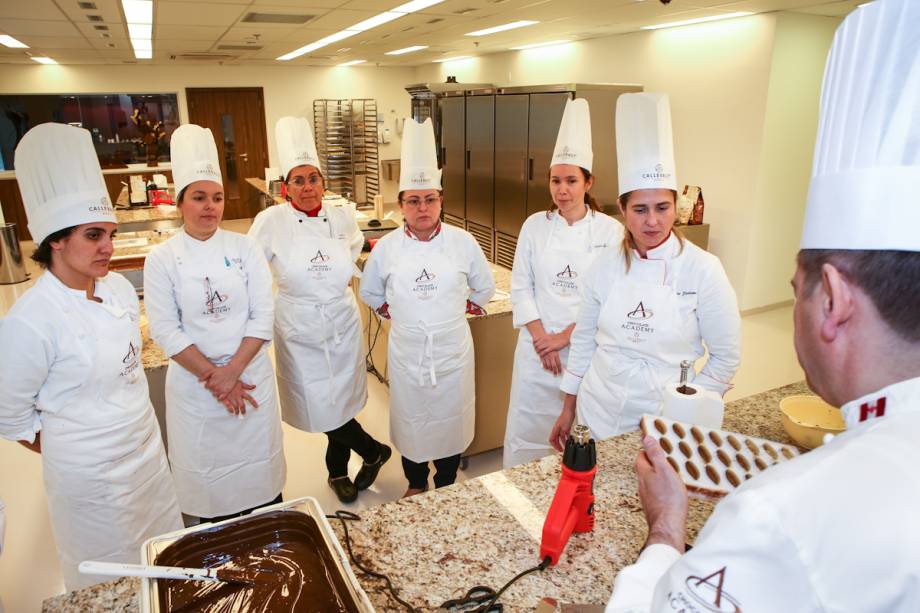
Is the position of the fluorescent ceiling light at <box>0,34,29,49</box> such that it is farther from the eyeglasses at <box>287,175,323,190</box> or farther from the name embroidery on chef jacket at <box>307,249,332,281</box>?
the name embroidery on chef jacket at <box>307,249,332,281</box>

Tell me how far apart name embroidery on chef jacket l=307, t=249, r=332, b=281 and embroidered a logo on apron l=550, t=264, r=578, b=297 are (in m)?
0.98

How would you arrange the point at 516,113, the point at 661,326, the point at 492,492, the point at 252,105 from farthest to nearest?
the point at 252,105 < the point at 516,113 < the point at 661,326 < the point at 492,492

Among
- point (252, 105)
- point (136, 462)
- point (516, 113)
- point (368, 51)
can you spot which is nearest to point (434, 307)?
point (136, 462)

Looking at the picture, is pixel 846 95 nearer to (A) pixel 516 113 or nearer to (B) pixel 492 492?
(B) pixel 492 492

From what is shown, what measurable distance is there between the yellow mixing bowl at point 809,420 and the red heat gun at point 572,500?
0.64m

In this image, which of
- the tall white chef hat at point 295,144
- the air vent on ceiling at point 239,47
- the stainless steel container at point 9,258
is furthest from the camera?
the air vent on ceiling at point 239,47

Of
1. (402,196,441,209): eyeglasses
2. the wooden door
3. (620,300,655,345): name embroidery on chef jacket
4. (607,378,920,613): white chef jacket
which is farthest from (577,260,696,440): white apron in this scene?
the wooden door

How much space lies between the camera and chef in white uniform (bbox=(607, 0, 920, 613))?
0.50m

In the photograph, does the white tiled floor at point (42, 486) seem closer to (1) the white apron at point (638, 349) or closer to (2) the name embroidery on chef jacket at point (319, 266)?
(2) the name embroidery on chef jacket at point (319, 266)

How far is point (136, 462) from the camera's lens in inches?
67.1

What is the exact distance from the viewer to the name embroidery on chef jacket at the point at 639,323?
1666mm

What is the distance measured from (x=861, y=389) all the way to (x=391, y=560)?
2.64 feet

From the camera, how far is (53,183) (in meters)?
1.60

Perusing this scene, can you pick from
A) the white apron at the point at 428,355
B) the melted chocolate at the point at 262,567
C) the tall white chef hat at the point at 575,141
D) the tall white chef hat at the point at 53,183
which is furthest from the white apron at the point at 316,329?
the melted chocolate at the point at 262,567
